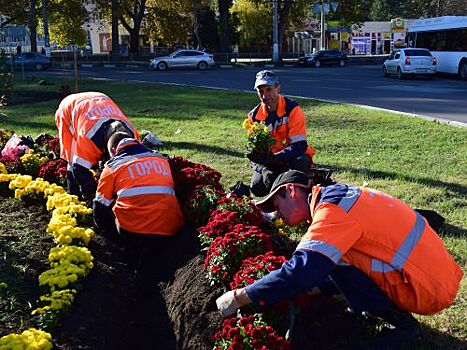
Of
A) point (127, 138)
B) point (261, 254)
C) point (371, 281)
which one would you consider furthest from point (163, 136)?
point (371, 281)

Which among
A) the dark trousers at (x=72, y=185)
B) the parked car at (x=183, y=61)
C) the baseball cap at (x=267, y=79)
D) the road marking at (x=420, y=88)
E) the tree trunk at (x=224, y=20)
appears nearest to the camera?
the baseball cap at (x=267, y=79)

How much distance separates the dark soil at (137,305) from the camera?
12.0 ft

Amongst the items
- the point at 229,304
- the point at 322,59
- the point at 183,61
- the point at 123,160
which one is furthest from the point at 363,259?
the point at 322,59

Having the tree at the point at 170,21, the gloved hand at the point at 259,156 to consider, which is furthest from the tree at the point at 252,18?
the gloved hand at the point at 259,156

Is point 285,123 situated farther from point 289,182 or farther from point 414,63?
point 414,63

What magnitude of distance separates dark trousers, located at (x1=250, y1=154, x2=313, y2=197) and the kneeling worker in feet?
4.05

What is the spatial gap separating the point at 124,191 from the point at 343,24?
50.5 meters

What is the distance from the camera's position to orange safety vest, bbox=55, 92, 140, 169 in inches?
225

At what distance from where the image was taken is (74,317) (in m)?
A: 3.97

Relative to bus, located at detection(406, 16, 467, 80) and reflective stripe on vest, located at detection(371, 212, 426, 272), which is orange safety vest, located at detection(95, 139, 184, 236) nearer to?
reflective stripe on vest, located at detection(371, 212, 426, 272)

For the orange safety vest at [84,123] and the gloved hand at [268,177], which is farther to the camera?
the gloved hand at [268,177]

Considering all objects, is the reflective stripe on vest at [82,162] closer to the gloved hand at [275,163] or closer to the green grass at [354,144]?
the gloved hand at [275,163]

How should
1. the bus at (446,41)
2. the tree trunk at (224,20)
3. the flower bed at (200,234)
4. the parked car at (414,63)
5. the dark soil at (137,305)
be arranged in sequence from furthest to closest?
1. the tree trunk at (224,20)
2. the bus at (446,41)
3. the parked car at (414,63)
4. the flower bed at (200,234)
5. the dark soil at (137,305)

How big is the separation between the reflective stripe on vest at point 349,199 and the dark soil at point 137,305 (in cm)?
89
